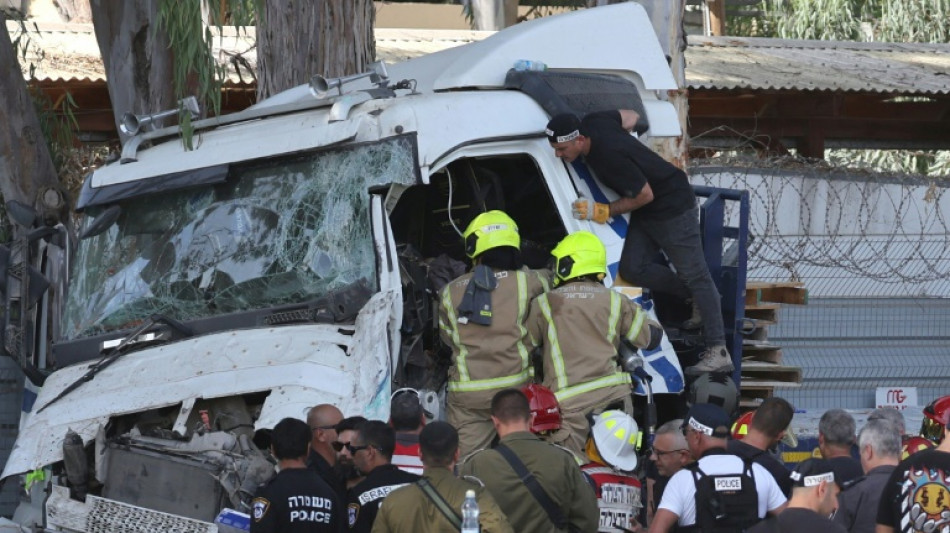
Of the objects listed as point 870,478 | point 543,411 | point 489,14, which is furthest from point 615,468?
point 489,14

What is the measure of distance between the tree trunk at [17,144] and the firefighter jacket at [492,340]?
486 cm

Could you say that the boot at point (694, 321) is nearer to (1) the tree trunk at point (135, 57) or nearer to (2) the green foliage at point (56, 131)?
(1) the tree trunk at point (135, 57)

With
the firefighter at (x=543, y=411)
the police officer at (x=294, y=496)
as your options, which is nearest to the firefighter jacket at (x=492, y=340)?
the firefighter at (x=543, y=411)

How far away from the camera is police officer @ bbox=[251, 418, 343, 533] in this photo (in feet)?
20.6

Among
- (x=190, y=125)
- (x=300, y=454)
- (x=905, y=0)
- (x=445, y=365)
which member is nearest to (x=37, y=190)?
(x=190, y=125)

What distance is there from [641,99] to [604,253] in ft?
5.46

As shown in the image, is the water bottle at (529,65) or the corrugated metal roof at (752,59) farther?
the corrugated metal roof at (752,59)

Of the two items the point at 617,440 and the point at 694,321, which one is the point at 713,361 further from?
the point at 617,440

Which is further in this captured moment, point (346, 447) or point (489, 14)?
point (489, 14)

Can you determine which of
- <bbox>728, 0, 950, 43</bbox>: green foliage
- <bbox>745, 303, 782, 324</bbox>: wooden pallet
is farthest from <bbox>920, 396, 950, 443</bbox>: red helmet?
<bbox>728, 0, 950, 43</bbox>: green foliage

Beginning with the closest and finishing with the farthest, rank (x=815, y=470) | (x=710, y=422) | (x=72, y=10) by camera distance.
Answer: (x=815, y=470), (x=710, y=422), (x=72, y=10)

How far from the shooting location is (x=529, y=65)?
28.9 ft

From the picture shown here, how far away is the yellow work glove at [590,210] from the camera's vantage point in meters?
8.35

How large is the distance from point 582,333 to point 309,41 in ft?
18.3
